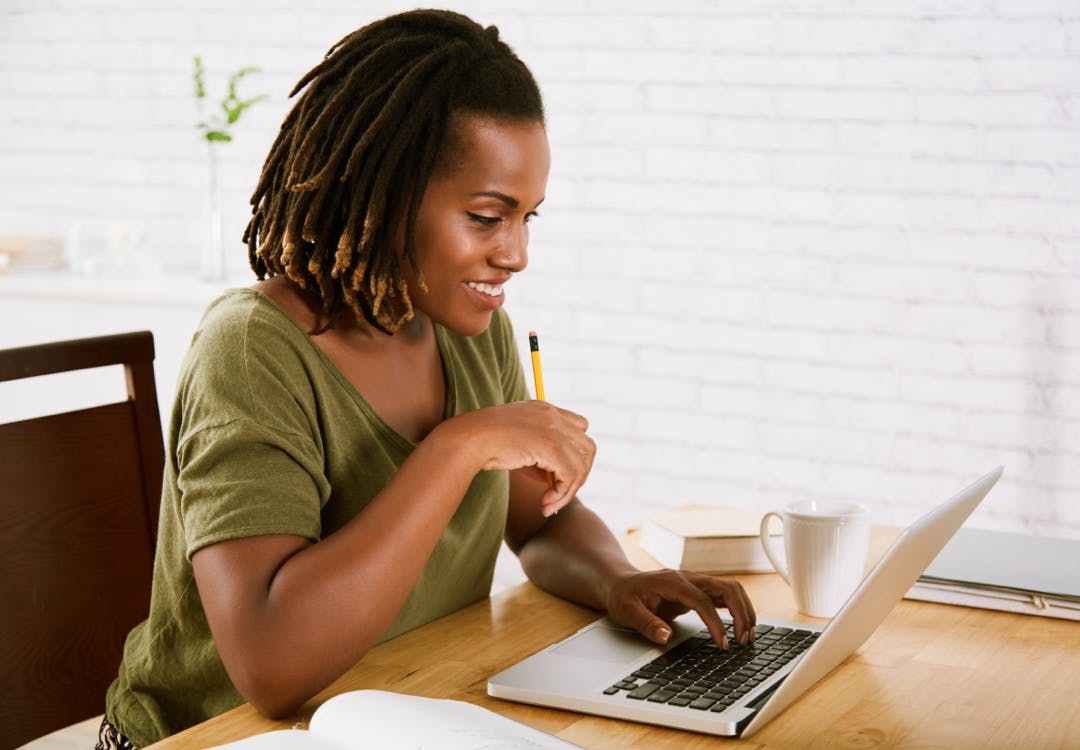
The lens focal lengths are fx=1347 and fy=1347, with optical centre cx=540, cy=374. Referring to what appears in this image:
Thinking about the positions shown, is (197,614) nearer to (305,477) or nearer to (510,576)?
(305,477)

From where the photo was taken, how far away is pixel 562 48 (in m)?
2.89

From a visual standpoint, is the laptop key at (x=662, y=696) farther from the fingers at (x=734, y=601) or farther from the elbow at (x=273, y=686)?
the elbow at (x=273, y=686)

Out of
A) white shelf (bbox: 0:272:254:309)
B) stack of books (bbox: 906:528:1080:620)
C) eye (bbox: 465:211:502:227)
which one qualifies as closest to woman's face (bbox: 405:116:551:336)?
eye (bbox: 465:211:502:227)

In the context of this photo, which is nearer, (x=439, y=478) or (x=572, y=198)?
(x=439, y=478)

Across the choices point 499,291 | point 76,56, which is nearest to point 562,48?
point 76,56

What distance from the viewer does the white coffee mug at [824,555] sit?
1242mm

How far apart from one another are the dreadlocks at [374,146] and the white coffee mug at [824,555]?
413 millimetres

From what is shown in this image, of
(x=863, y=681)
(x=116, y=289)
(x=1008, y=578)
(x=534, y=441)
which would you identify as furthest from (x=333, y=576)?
(x=116, y=289)

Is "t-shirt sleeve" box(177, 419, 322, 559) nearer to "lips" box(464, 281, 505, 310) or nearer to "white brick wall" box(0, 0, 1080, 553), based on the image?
"lips" box(464, 281, 505, 310)

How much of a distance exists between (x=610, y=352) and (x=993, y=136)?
89cm

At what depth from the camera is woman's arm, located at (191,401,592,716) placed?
1.02m

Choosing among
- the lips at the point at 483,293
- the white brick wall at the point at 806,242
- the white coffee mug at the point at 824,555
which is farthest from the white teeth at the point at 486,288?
the white brick wall at the point at 806,242

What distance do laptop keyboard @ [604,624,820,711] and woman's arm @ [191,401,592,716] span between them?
0.65 ft

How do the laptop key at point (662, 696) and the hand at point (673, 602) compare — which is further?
the hand at point (673, 602)
